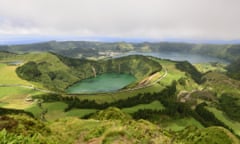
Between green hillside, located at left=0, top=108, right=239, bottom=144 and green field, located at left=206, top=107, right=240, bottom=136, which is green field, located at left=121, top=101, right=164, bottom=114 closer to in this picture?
green field, located at left=206, top=107, right=240, bottom=136

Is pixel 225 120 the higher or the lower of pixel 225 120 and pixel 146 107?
the lower

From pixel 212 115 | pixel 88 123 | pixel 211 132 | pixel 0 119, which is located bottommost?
pixel 212 115

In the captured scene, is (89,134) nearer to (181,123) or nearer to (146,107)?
(181,123)

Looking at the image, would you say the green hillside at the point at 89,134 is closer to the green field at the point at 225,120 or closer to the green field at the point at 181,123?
the green field at the point at 181,123

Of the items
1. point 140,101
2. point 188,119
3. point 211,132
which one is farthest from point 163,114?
point 211,132

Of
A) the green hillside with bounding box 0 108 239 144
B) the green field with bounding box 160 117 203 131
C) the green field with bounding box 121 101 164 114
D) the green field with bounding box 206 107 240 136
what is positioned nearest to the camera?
the green hillside with bounding box 0 108 239 144

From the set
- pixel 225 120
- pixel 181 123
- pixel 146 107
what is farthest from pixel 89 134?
pixel 225 120

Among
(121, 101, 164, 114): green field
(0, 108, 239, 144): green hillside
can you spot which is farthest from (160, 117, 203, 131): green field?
(0, 108, 239, 144): green hillside

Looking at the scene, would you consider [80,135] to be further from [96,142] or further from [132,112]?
[132,112]

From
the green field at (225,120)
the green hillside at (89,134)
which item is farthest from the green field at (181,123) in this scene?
the green hillside at (89,134)

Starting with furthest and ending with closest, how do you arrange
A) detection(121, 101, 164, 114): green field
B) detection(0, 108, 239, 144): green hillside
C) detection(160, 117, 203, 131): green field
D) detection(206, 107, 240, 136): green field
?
detection(121, 101, 164, 114): green field, detection(206, 107, 240, 136): green field, detection(160, 117, 203, 131): green field, detection(0, 108, 239, 144): green hillside

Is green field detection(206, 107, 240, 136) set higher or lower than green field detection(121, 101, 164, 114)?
lower
